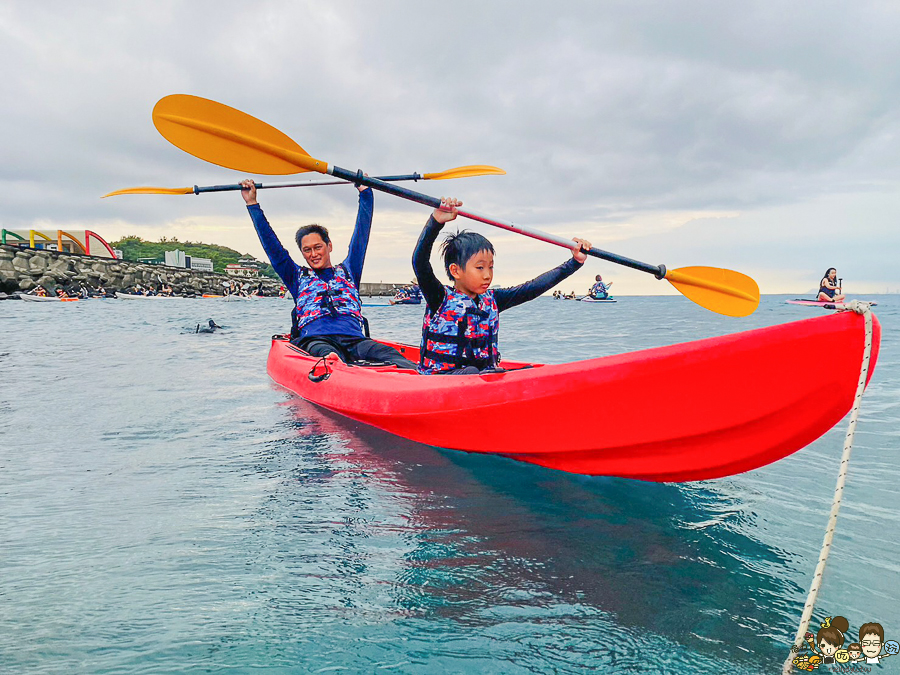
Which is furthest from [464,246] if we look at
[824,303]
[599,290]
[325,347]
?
[599,290]

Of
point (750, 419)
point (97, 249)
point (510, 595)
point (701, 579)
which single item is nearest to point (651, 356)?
point (750, 419)

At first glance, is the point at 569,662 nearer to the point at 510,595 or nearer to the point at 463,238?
the point at 510,595

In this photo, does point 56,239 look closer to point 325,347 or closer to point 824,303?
point 325,347

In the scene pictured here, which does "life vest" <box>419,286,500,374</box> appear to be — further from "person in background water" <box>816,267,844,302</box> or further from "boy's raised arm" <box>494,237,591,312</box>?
"person in background water" <box>816,267,844,302</box>

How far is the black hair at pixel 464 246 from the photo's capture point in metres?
3.61

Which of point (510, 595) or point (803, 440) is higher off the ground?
point (803, 440)

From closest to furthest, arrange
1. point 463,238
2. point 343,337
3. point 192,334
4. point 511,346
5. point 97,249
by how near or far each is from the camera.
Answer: point 463,238 → point 343,337 → point 511,346 → point 192,334 → point 97,249

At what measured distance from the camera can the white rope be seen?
61.4 inches

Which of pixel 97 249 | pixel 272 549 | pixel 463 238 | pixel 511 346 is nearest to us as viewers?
pixel 272 549

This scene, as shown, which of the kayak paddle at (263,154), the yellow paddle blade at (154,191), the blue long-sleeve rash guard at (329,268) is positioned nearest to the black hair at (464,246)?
the kayak paddle at (263,154)

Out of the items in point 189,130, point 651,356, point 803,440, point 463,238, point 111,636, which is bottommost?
point 111,636

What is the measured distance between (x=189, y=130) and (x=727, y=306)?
394 centimetres

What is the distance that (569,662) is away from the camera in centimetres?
159

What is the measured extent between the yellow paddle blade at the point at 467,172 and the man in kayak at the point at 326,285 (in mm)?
794
